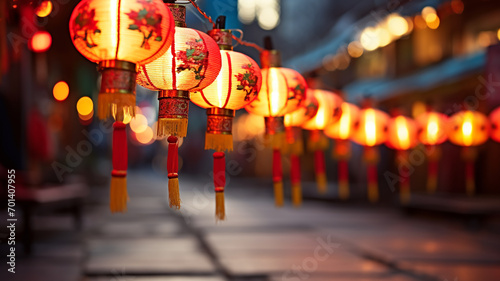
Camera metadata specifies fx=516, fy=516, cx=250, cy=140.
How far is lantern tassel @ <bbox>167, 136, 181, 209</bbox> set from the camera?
2805 millimetres

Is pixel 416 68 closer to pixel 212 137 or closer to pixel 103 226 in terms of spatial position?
pixel 103 226

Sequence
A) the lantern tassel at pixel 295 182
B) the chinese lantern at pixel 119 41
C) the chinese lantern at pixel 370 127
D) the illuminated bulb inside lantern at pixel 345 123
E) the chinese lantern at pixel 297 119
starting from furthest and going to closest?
the chinese lantern at pixel 370 127 < the illuminated bulb inside lantern at pixel 345 123 < the lantern tassel at pixel 295 182 < the chinese lantern at pixel 297 119 < the chinese lantern at pixel 119 41

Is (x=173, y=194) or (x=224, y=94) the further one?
(x=224, y=94)

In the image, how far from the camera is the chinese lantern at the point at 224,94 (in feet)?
10.3

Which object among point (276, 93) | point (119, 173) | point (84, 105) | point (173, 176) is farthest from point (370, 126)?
point (84, 105)

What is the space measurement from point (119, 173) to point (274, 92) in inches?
63.4

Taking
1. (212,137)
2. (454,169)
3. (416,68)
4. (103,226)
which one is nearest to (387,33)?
(416,68)

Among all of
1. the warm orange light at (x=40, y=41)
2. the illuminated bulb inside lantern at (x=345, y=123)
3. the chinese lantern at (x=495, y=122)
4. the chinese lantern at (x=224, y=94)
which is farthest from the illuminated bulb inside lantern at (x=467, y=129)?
the warm orange light at (x=40, y=41)

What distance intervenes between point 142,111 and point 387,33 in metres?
26.3

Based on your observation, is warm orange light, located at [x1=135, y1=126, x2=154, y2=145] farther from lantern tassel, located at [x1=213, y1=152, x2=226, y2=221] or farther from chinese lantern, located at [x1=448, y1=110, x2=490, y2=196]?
lantern tassel, located at [x1=213, y1=152, x2=226, y2=221]

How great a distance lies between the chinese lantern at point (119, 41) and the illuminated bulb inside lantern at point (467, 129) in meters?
6.07

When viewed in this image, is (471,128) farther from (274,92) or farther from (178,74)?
(178,74)

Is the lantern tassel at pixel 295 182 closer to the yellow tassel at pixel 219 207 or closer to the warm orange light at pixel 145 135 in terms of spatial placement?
the yellow tassel at pixel 219 207

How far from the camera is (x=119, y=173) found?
2.53 metres
